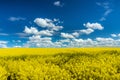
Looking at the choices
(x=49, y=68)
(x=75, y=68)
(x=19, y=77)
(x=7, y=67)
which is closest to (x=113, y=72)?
(x=75, y=68)

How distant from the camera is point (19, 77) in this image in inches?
409

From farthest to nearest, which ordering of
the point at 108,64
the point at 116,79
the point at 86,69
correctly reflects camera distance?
the point at 108,64 → the point at 86,69 → the point at 116,79

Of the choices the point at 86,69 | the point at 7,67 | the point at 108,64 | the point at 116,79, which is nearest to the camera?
the point at 116,79

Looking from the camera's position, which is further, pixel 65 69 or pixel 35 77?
pixel 65 69

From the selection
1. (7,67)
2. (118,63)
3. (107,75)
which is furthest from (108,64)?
(7,67)

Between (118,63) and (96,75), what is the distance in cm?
202

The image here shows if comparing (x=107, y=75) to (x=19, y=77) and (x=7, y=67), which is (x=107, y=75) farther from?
(x=7, y=67)

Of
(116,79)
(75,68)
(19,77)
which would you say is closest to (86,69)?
(75,68)

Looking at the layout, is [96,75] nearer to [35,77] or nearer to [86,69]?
[86,69]

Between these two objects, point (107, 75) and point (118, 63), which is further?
point (118, 63)

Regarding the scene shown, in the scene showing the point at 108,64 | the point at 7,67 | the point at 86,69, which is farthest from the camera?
the point at 7,67

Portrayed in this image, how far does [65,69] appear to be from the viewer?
1091 cm

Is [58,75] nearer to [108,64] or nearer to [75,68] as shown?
[75,68]

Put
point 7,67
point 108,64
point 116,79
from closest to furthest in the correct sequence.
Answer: point 116,79
point 108,64
point 7,67
